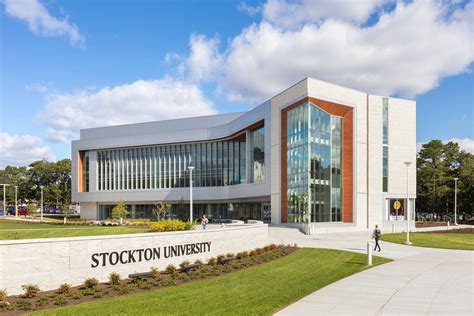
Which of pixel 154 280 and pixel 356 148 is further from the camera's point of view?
pixel 356 148

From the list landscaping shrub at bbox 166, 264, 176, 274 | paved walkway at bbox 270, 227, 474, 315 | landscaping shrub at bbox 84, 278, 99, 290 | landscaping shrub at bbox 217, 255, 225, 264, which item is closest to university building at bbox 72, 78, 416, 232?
paved walkway at bbox 270, 227, 474, 315

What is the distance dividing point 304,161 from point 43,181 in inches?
3646

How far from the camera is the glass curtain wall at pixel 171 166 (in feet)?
214

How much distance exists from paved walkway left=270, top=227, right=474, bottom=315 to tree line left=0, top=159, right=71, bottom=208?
9889 centimetres

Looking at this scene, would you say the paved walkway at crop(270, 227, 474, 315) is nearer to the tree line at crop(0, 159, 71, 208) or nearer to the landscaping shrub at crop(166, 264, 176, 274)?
the landscaping shrub at crop(166, 264, 176, 274)

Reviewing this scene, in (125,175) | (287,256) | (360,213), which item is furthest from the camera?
(125,175)

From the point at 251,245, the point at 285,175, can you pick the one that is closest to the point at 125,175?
the point at 285,175

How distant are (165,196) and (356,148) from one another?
111 ft

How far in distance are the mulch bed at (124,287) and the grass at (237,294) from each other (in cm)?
59

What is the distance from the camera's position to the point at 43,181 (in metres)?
114

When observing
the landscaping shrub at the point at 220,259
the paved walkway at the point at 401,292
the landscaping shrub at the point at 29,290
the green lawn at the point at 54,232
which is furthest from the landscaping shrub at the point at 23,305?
the green lawn at the point at 54,232

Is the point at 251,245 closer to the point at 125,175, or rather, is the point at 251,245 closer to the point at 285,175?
the point at 285,175

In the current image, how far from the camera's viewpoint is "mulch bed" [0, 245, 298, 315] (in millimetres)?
10818

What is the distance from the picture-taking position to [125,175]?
7344 cm
